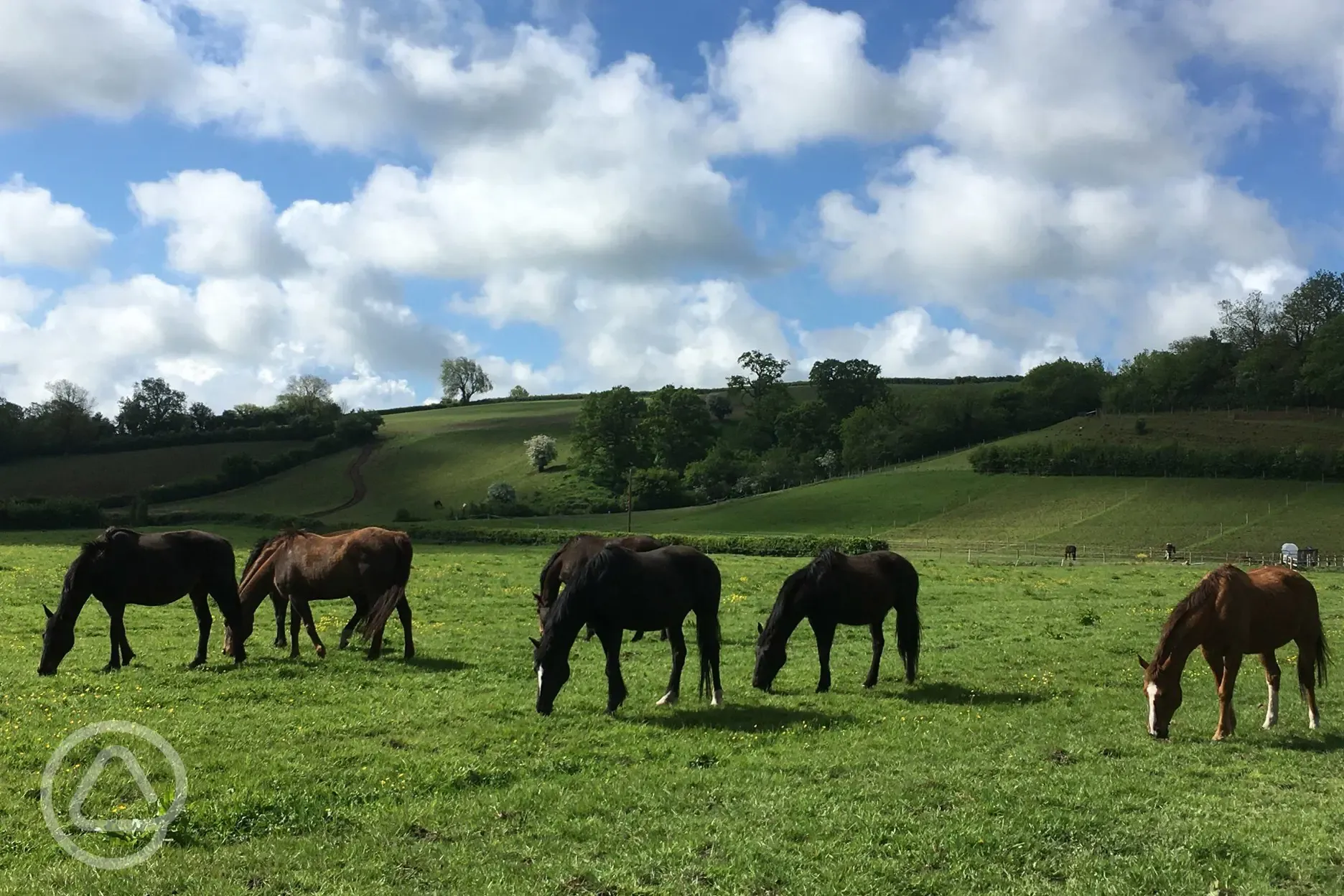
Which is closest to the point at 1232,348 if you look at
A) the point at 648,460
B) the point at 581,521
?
the point at 648,460

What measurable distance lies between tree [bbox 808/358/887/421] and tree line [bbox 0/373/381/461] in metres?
58.0

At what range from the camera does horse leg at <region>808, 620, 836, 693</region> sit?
1314 centimetres

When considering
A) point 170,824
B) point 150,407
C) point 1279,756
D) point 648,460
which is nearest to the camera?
point 170,824

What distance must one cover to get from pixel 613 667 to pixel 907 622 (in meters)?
4.94

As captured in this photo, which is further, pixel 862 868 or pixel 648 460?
pixel 648 460

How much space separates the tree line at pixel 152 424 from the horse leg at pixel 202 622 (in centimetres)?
9571

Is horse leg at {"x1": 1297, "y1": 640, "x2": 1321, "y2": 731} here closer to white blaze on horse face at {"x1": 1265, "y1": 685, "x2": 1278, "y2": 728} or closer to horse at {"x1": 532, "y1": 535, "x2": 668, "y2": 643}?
white blaze on horse face at {"x1": 1265, "y1": 685, "x2": 1278, "y2": 728}

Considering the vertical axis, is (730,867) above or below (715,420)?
below

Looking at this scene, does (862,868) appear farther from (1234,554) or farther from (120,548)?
(1234,554)

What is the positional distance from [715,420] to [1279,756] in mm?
112966

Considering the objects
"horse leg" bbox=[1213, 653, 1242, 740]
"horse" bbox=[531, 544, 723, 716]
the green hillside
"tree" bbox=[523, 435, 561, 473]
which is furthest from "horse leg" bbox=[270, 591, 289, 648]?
"tree" bbox=[523, 435, 561, 473]

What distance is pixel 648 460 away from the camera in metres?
97.4

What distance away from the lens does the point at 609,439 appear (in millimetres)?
95250

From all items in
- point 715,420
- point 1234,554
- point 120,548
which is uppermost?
point 715,420
